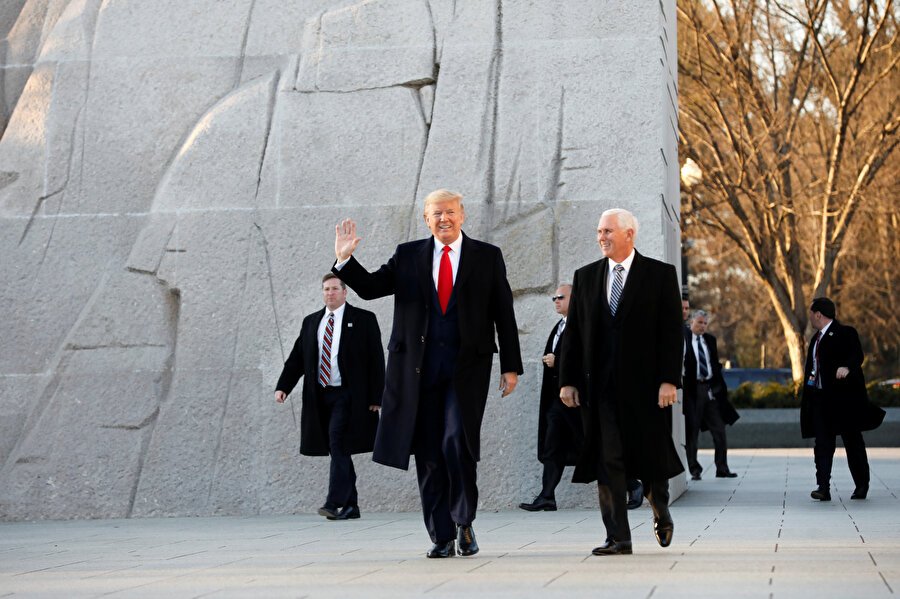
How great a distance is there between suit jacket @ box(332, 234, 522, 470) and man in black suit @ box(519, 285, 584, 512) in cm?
288

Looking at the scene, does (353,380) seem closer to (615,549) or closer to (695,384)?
(615,549)

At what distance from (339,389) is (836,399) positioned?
437 cm

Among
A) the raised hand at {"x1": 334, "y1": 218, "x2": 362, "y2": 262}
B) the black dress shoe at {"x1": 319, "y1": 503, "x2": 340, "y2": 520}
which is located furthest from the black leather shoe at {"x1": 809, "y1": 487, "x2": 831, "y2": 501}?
the raised hand at {"x1": 334, "y1": 218, "x2": 362, "y2": 262}

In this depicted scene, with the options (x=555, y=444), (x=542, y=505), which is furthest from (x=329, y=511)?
(x=555, y=444)

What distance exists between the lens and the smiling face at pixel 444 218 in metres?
6.80

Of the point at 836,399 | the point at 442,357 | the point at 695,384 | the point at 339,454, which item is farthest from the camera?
the point at 695,384

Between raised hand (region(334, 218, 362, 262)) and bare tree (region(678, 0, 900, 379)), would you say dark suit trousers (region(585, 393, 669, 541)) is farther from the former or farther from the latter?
bare tree (region(678, 0, 900, 379))

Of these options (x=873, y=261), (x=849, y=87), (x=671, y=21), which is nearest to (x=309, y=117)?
(x=671, y=21)

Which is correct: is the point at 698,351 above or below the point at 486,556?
above

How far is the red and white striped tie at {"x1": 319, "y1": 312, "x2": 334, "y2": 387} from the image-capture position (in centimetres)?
970

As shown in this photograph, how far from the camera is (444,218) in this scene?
22.3 feet

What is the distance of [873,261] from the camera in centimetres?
3033

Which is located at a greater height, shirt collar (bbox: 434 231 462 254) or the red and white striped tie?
shirt collar (bbox: 434 231 462 254)

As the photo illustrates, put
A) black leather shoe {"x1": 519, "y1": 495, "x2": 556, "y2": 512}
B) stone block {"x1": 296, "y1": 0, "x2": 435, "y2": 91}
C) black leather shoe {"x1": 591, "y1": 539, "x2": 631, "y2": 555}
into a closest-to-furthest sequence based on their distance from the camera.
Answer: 1. black leather shoe {"x1": 591, "y1": 539, "x2": 631, "y2": 555}
2. black leather shoe {"x1": 519, "y1": 495, "x2": 556, "y2": 512}
3. stone block {"x1": 296, "y1": 0, "x2": 435, "y2": 91}
